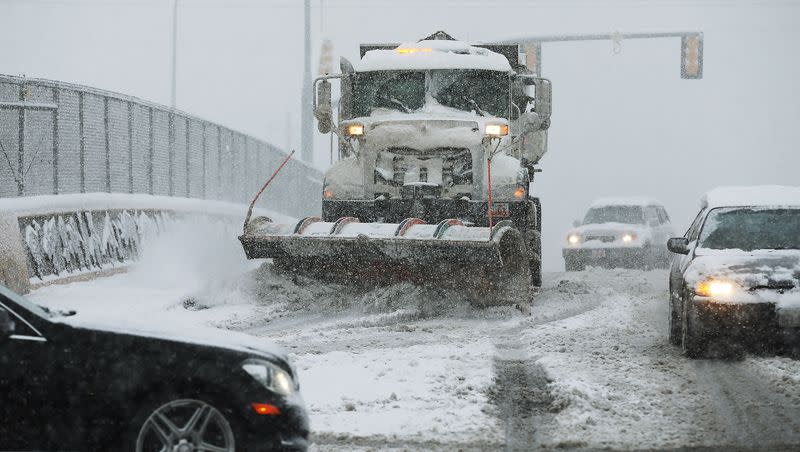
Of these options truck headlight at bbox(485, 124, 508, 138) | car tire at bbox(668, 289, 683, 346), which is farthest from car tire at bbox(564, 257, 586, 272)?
car tire at bbox(668, 289, 683, 346)

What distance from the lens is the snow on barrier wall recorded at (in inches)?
585

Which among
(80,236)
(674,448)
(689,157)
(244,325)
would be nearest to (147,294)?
(80,236)

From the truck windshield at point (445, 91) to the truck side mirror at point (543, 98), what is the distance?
0.40 metres

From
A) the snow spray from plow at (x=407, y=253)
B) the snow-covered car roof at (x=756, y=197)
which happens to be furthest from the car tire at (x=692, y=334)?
the snow spray from plow at (x=407, y=253)

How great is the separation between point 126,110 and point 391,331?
9.45 meters

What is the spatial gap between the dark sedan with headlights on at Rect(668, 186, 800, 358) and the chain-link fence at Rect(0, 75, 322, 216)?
911 centimetres

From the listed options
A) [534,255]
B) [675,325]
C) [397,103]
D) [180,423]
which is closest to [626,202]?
[534,255]

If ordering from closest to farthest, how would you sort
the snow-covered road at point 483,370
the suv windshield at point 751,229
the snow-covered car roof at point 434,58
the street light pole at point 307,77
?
the snow-covered road at point 483,370 → the suv windshield at point 751,229 → the snow-covered car roof at point 434,58 → the street light pole at point 307,77

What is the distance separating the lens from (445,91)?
1622 centimetres

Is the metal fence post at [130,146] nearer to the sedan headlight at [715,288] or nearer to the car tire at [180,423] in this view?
the sedan headlight at [715,288]

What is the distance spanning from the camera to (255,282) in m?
15.7

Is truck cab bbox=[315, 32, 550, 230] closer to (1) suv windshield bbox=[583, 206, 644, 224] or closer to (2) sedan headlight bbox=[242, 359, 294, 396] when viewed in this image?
(2) sedan headlight bbox=[242, 359, 294, 396]

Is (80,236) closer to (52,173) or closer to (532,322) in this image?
(52,173)

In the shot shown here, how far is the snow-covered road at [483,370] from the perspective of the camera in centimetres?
763
